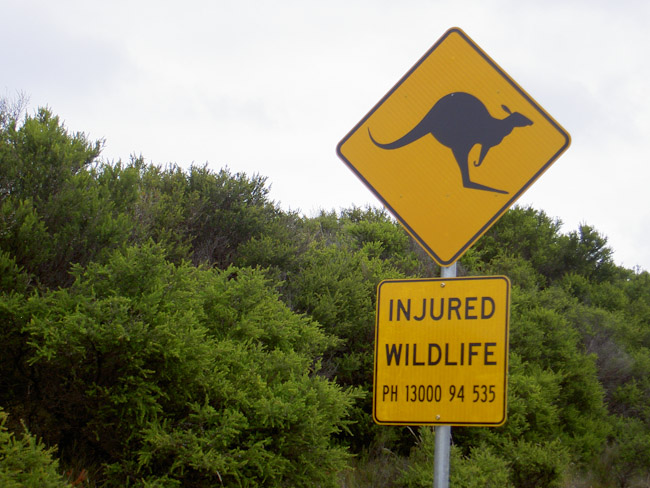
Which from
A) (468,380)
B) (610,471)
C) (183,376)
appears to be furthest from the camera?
(610,471)

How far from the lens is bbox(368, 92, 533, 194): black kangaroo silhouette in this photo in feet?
9.16

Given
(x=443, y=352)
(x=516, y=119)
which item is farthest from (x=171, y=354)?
(x=516, y=119)

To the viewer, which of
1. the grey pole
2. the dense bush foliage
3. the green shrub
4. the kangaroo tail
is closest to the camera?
the grey pole

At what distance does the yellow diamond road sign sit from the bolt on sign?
216 millimetres

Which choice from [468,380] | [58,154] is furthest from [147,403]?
[468,380]

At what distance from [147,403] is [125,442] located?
0.40 metres

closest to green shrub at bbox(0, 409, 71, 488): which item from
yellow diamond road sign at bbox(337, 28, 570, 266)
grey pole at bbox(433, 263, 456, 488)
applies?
grey pole at bbox(433, 263, 456, 488)

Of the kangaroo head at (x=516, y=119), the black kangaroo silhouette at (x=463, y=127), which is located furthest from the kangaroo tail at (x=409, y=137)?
the kangaroo head at (x=516, y=119)

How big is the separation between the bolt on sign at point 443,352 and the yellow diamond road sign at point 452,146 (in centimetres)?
22

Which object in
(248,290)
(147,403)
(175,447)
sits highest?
(248,290)

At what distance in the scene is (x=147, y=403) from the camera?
6031 mm

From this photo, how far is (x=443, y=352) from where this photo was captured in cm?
252

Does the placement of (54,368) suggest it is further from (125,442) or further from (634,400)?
(634,400)

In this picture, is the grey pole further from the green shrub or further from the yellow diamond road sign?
the green shrub
